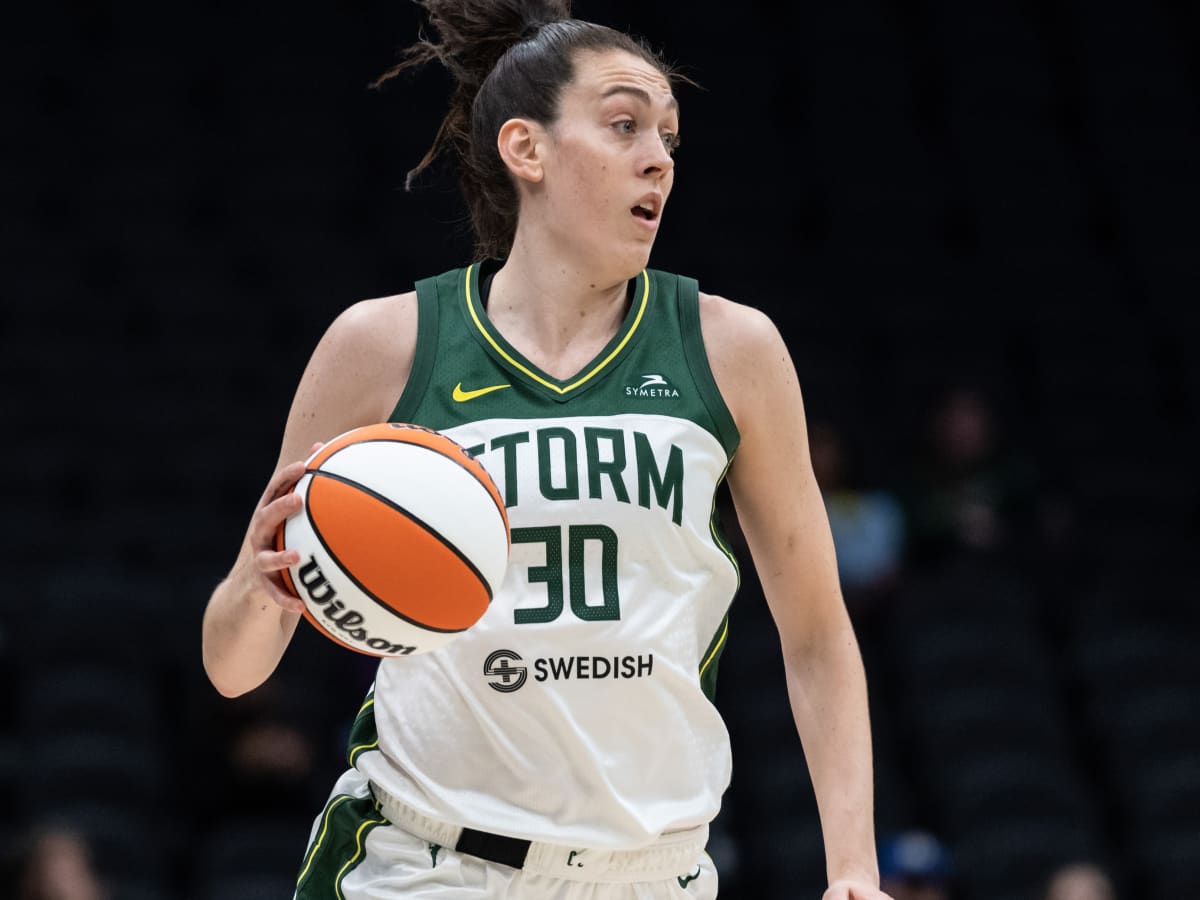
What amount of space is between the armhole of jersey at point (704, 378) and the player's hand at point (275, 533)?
0.71m

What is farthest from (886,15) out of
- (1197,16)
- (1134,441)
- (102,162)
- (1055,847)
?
(1055,847)

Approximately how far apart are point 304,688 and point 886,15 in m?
6.57

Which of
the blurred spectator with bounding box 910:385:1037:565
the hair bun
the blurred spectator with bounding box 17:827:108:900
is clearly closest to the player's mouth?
the hair bun

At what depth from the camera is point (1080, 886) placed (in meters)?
6.49

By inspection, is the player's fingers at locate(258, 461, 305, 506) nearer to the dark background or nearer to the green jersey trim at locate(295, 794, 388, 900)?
the green jersey trim at locate(295, 794, 388, 900)

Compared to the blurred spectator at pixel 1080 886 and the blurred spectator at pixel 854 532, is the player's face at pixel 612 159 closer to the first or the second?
the blurred spectator at pixel 1080 886

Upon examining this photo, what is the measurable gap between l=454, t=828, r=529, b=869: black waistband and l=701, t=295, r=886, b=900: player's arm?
55cm

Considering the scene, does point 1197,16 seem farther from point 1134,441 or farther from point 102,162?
point 102,162

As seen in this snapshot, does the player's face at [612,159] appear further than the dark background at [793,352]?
No

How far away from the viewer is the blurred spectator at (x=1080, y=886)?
6.49 m

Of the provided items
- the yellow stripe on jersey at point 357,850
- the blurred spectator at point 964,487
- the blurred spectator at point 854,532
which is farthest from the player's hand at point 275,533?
the blurred spectator at point 964,487

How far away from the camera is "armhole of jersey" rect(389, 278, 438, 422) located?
10.4 feet

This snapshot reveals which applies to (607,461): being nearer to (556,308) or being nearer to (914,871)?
(556,308)

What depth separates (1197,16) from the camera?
12.3 metres
